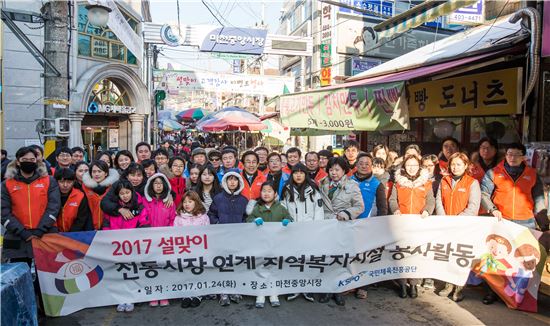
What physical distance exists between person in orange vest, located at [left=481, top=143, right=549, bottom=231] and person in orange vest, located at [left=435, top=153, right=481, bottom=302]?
28 cm

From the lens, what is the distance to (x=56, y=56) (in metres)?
6.27

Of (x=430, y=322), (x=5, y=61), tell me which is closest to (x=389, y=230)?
(x=430, y=322)

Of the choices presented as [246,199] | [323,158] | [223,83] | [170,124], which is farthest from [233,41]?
[246,199]

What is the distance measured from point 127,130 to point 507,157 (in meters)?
15.1

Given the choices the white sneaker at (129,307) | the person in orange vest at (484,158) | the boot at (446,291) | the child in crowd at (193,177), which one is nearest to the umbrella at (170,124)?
the child in crowd at (193,177)

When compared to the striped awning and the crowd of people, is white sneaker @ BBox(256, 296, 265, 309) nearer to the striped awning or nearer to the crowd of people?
the crowd of people

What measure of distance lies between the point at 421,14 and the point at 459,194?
3250 millimetres

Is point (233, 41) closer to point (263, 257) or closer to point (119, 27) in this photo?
point (119, 27)

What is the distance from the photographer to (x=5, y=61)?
1085cm

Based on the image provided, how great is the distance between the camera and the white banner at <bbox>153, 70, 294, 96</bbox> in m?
17.8

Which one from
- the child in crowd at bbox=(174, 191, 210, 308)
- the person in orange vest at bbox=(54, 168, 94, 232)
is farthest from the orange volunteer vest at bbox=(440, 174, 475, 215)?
the person in orange vest at bbox=(54, 168, 94, 232)

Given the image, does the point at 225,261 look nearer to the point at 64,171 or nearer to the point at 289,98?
the point at 64,171

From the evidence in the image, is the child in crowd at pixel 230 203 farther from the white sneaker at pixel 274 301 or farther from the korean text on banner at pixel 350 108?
the korean text on banner at pixel 350 108

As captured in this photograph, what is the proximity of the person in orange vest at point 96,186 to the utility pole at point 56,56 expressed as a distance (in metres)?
2.07
